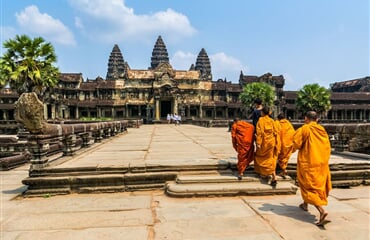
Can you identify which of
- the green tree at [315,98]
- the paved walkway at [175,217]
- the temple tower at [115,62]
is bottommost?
the paved walkway at [175,217]

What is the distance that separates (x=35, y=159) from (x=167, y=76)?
46956 mm

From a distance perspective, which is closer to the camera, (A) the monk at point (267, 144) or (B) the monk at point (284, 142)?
(A) the monk at point (267, 144)

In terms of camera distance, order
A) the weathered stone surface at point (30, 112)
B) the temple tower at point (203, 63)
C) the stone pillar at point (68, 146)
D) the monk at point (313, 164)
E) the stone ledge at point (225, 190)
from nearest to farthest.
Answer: the monk at point (313, 164) → the stone ledge at point (225, 190) → the weathered stone surface at point (30, 112) → the stone pillar at point (68, 146) → the temple tower at point (203, 63)

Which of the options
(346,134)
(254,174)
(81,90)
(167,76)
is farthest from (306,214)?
(81,90)

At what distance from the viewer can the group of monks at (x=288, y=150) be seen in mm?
3912

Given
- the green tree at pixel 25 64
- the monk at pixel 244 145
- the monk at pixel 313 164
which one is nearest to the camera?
the monk at pixel 313 164

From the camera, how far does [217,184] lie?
5250mm

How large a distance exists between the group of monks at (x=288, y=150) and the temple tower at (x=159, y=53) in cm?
7634

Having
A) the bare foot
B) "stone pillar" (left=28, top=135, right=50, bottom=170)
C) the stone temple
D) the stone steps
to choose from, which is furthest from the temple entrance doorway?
the bare foot

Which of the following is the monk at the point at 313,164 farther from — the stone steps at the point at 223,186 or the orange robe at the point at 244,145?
the orange robe at the point at 244,145

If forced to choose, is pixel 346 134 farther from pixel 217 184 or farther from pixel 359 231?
pixel 359 231

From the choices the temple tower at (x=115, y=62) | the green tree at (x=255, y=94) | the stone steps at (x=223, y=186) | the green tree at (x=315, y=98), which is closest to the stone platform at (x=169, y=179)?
the stone steps at (x=223, y=186)

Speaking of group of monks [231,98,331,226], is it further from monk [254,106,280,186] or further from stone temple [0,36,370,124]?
stone temple [0,36,370,124]

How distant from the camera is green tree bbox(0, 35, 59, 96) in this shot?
20031 mm
